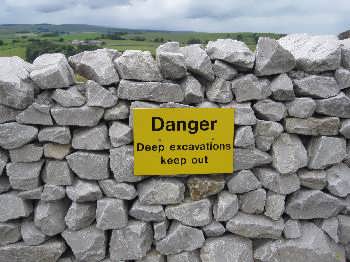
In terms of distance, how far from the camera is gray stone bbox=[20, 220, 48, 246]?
5371 millimetres

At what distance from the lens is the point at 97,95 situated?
4945mm

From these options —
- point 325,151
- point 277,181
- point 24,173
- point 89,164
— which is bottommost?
point 277,181

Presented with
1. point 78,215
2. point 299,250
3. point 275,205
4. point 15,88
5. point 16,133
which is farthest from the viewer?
point 299,250

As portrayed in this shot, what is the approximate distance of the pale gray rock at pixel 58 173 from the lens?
5.21 metres

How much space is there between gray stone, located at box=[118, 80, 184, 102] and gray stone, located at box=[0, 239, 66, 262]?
2162mm

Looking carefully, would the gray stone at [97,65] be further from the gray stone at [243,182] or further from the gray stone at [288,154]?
the gray stone at [288,154]

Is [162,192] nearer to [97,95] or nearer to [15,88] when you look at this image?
[97,95]

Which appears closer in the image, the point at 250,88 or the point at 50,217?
the point at 250,88

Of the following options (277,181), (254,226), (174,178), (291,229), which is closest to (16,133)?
(174,178)

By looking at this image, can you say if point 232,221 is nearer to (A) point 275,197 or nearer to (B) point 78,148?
(A) point 275,197

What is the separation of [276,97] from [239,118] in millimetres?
534

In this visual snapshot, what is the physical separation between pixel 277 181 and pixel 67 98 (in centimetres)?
279

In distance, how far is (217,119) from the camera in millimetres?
5105

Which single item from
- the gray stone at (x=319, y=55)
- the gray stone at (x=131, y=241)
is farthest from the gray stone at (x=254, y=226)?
the gray stone at (x=319, y=55)
